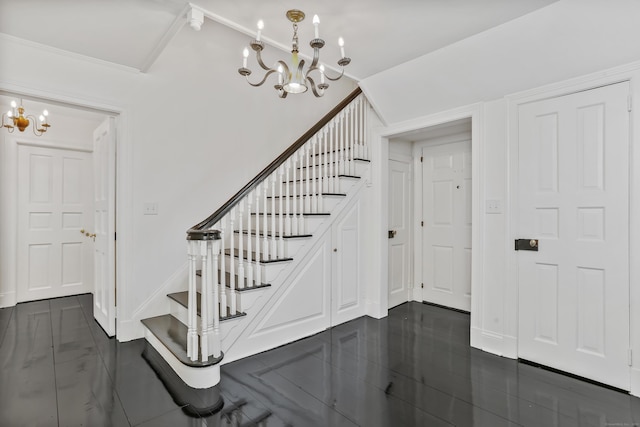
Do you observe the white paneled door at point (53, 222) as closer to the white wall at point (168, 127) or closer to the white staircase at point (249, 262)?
the white wall at point (168, 127)

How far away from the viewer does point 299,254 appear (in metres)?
2.96

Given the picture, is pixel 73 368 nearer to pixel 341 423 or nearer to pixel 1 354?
pixel 1 354

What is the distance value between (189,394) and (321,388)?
884 millimetres

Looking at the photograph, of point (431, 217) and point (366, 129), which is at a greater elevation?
point (366, 129)

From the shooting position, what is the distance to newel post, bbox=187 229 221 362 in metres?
2.18

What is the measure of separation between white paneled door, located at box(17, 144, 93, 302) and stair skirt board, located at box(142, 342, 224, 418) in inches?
118

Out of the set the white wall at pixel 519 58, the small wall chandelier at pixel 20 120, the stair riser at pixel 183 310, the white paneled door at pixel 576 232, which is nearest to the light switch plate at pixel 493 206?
the white paneled door at pixel 576 232

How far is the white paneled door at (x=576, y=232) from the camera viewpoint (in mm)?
2139

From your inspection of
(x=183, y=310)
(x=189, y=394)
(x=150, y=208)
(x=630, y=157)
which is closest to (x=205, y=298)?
(x=189, y=394)

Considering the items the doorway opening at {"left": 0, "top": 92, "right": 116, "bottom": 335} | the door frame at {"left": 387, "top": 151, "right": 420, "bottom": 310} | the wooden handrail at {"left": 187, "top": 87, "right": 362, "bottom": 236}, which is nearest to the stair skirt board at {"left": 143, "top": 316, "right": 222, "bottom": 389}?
the wooden handrail at {"left": 187, "top": 87, "right": 362, "bottom": 236}

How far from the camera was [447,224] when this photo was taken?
388cm

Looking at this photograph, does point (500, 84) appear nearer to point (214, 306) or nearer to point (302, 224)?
point (302, 224)

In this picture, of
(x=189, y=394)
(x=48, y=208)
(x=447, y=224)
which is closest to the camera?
(x=189, y=394)

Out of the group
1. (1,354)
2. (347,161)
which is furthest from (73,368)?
(347,161)
